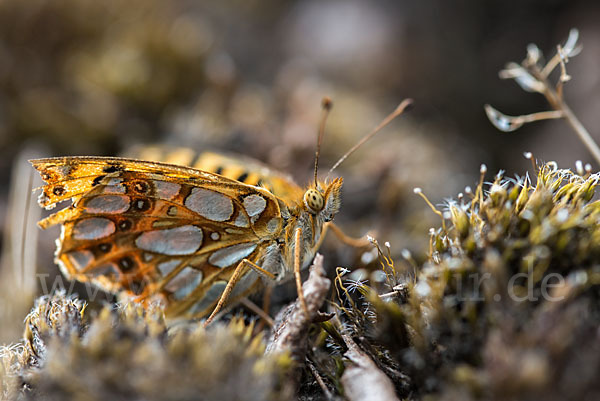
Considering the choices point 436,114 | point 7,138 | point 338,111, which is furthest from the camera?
point 436,114

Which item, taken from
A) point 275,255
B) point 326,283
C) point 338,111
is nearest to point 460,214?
point 326,283

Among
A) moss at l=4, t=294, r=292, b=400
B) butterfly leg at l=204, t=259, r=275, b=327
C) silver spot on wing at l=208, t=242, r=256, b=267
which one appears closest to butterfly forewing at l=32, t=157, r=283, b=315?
silver spot on wing at l=208, t=242, r=256, b=267

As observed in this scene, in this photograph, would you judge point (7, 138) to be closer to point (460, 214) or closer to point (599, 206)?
point (460, 214)

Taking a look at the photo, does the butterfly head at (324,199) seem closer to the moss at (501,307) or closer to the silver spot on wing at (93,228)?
the moss at (501,307)

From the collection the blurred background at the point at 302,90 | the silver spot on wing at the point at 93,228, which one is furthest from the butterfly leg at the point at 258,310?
the silver spot on wing at the point at 93,228

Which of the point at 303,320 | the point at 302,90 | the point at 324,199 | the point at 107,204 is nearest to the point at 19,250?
the point at 107,204

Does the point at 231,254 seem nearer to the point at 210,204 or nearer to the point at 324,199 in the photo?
the point at 210,204

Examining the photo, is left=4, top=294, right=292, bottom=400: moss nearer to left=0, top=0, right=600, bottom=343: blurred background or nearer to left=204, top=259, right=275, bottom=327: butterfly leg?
left=204, top=259, right=275, bottom=327: butterfly leg

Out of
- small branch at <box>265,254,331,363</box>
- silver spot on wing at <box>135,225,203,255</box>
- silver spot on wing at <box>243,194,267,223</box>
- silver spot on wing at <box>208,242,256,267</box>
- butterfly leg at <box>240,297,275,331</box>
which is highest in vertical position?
silver spot on wing at <box>243,194,267,223</box>
